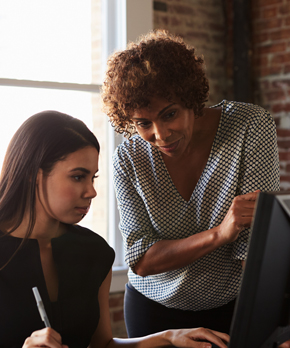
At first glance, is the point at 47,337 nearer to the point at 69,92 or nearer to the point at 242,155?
the point at 242,155

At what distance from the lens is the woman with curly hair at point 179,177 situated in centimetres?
149

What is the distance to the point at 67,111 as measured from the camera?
284cm

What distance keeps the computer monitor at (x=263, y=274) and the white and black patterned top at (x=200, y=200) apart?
2.14 feet

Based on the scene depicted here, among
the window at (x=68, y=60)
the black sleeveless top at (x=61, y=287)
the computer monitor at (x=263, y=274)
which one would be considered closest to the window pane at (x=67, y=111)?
the window at (x=68, y=60)

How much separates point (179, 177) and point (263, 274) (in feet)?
2.95

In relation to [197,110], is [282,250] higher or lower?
lower

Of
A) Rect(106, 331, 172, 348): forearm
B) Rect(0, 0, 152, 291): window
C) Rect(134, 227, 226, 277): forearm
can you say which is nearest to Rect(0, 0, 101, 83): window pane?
Rect(0, 0, 152, 291): window

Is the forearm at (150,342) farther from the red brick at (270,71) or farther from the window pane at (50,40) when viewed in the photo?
the red brick at (270,71)

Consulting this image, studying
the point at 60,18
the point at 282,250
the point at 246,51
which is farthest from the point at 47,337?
the point at 246,51

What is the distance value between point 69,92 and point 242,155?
152cm

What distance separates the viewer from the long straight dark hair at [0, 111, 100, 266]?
4.55ft

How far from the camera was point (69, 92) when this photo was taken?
2854mm

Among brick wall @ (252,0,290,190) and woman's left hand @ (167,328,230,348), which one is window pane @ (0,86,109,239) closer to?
brick wall @ (252,0,290,190)

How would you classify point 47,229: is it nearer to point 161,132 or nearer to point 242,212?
point 161,132
